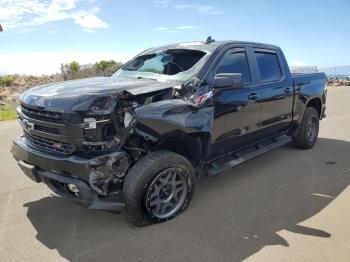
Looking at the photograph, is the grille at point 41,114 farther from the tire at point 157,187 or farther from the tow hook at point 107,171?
the tire at point 157,187

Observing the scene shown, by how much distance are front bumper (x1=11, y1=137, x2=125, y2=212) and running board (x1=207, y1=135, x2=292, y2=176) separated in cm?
146

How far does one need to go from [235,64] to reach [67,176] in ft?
8.84

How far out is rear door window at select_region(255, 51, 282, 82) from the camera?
574 centimetres

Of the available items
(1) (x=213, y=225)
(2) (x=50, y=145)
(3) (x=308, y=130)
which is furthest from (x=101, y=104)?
(3) (x=308, y=130)

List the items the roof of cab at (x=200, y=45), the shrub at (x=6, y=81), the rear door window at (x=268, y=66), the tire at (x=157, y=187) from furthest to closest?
the shrub at (x=6, y=81) → the rear door window at (x=268, y=66) → the roof of cab at (x=200, y=45) → the tire at (x=157, y=187)

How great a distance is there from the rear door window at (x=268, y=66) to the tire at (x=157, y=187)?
2.25 metres

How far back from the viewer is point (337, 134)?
8828 mm

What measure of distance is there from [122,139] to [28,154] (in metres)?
1.16

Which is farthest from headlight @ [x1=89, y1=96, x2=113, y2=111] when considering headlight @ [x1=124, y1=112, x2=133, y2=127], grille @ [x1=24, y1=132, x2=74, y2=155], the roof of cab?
the roof of cab

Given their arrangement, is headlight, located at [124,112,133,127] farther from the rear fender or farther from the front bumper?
the front bumper

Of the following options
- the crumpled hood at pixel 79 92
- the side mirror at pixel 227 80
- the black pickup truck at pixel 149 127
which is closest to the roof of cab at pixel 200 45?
the black pickup truck at pixel 149 127

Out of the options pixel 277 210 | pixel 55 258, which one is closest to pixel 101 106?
pixel 55 258

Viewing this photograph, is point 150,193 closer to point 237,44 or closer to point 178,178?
point 178,178

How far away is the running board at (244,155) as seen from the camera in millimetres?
4871
